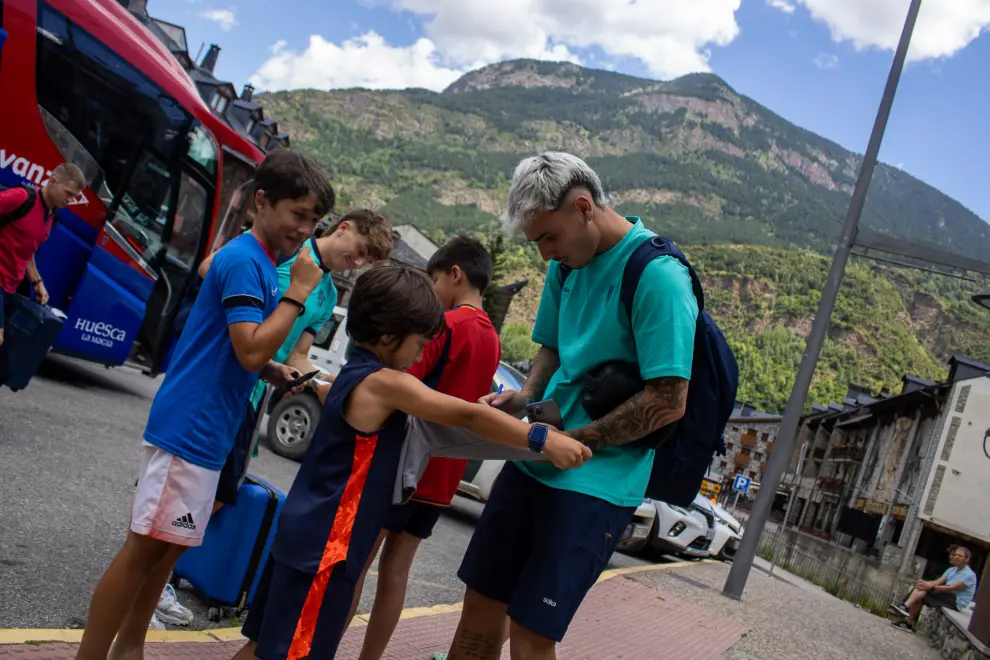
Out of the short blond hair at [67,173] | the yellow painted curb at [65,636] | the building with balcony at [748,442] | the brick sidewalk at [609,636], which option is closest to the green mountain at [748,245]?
the building with balcony at [748,442]

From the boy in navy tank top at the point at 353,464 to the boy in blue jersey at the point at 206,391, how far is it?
33 cm

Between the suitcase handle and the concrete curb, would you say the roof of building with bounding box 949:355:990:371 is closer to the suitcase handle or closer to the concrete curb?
the concrete curb

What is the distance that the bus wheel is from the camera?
10.6 metres

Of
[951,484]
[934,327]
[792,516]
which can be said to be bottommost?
[792,516]

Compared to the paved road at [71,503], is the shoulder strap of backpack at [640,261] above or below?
above

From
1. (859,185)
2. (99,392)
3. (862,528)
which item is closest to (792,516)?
(862,528)

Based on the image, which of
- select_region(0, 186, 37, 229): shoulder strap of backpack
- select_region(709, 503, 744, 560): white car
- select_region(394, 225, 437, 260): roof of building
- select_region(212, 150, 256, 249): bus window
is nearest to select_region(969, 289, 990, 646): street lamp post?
select_region(709, 503, 744, 560): white car

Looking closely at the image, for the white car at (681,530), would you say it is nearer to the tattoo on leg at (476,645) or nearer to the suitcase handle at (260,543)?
the suitcase handle at (260,543)

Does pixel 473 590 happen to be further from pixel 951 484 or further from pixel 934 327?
pixel 934 327

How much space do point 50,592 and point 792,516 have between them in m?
65.0

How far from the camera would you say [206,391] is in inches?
110

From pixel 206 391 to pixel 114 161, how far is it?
7.77m

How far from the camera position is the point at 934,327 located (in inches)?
5197

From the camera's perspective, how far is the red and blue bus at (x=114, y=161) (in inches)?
340
